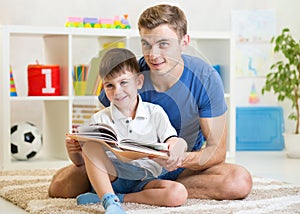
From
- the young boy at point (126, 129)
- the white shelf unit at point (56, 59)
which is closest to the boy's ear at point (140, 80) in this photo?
the young boy at point (126, 129)

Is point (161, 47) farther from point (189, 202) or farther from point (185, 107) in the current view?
point (189, 202)

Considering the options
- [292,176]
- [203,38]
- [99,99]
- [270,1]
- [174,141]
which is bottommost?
[292,176]

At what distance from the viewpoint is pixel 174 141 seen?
204 cm

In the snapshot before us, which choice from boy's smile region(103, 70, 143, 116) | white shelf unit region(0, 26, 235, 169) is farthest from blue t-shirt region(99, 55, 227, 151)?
white shelf unit region(0, 26, 235, 169)

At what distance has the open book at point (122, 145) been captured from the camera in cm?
193

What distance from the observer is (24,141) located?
3.56 metres

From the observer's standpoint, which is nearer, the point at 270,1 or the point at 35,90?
the point at 35,90

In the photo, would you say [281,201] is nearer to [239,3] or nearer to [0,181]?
[0,181]

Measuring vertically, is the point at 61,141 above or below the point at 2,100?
below

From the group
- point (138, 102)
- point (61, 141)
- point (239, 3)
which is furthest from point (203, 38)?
point (138, 102)

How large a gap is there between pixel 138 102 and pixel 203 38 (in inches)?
76.4

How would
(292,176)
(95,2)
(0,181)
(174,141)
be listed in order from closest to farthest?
(174,141)
(0,181)
(292,176)
(95,2)

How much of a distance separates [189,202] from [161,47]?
0.57 metres

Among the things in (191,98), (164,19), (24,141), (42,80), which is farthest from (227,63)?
(164,19)
